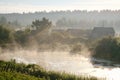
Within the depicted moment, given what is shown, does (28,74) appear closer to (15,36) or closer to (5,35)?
(5,35)

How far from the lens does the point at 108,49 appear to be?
188 ft

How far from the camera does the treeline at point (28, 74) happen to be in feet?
97.2

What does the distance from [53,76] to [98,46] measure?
92.3 feet

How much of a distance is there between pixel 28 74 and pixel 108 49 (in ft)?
84.3

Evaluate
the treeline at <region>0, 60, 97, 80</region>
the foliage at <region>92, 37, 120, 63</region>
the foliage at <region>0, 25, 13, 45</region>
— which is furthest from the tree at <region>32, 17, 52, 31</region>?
the treeline at <region>0, 60, 97, 80</region>

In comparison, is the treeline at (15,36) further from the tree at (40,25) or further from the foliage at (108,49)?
the foliage at (108,49)

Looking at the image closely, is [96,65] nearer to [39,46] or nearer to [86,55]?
[86,55]

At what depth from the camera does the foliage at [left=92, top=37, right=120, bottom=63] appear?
54694 millimetres

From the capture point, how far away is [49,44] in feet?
248

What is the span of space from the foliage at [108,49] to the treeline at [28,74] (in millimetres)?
20803

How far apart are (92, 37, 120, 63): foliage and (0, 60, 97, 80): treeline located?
68.2 ft

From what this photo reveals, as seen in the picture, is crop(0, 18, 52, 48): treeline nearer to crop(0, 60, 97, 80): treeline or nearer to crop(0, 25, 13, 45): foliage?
crop(0, 25, 13, 45): foliage

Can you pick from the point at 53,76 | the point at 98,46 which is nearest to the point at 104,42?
the point at 98,46

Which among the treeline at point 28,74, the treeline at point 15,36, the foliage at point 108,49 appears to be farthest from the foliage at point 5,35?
the treeline at point 28,74
